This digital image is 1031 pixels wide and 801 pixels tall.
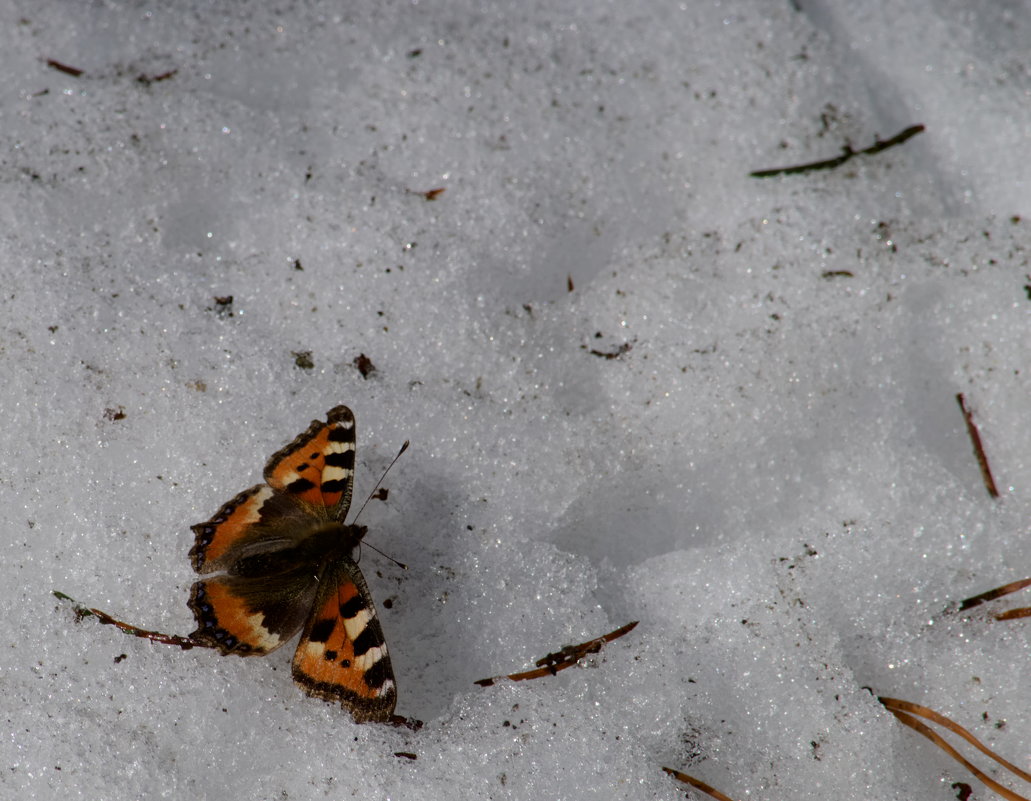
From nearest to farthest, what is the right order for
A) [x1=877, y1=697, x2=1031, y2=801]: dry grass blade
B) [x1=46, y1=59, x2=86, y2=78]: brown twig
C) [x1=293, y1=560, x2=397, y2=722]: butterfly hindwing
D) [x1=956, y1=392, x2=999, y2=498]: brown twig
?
1. [x1=293, y1=560, x2=397, y2=722]: butterfly hindwing
2. [x1=877, y1=697, x2=1031, y2=801]: dry grass blade
3. [x1=956, y1=392, x2=999, y2=498]: brown twig
4. [x1=46, y1=59, x2=86, y2=78]: brown twig

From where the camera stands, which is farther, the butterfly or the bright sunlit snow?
the bright sunlit snow

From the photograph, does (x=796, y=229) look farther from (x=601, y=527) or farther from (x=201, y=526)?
(x=201, y=526)

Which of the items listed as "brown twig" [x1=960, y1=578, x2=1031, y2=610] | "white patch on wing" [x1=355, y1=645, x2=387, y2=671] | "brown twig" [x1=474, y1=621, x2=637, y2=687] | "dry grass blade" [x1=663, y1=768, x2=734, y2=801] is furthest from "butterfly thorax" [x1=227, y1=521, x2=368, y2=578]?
"brown twig" [x1=960, y1=578, x2=1031, y2=610]

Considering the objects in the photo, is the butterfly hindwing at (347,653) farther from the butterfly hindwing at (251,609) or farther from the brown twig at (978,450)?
the brown twig at (978,450)

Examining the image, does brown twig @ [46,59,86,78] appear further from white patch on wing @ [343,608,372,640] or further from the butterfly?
white patch on wing @ [343,608,372,640]

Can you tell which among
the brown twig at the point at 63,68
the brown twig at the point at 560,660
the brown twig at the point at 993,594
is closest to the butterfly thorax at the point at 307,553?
the brown twig at the point at 560,660

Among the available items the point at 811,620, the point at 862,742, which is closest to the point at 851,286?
the point at 811,620

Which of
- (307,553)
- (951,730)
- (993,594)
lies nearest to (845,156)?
(993,594)
